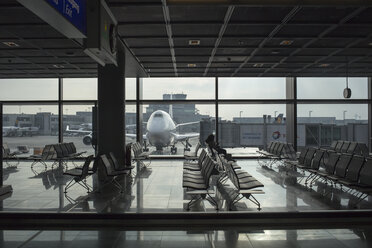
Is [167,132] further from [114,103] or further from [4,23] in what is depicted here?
[4,23]

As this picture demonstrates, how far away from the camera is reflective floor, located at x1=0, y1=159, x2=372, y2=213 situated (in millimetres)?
5090

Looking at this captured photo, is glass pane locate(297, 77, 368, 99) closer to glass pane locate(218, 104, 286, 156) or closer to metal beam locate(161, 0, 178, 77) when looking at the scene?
glass pane locate(218, 104, 286, 156)

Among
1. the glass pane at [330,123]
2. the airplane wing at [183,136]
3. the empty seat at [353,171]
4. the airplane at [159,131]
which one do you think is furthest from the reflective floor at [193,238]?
the airplane wing at [183,136]

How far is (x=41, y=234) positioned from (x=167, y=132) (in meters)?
13.8

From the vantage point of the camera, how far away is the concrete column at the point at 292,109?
12.6 meters

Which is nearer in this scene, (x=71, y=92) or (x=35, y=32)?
(x=35, y=32)

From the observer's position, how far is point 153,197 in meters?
5.87

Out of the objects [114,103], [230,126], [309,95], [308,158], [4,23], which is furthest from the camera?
[230,126]

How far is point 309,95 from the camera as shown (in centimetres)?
1252

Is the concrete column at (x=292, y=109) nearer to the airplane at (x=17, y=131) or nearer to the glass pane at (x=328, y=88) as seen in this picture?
the glass pane at (x=328, y=88)

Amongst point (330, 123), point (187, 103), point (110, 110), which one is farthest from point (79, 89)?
point (330, 123)

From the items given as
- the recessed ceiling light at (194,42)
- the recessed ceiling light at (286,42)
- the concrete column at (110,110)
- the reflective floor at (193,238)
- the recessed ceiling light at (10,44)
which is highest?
the recessed ceiling light at (286,42)

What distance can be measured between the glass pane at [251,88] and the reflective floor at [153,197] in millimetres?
4965

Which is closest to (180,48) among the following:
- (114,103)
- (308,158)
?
(114,103)
